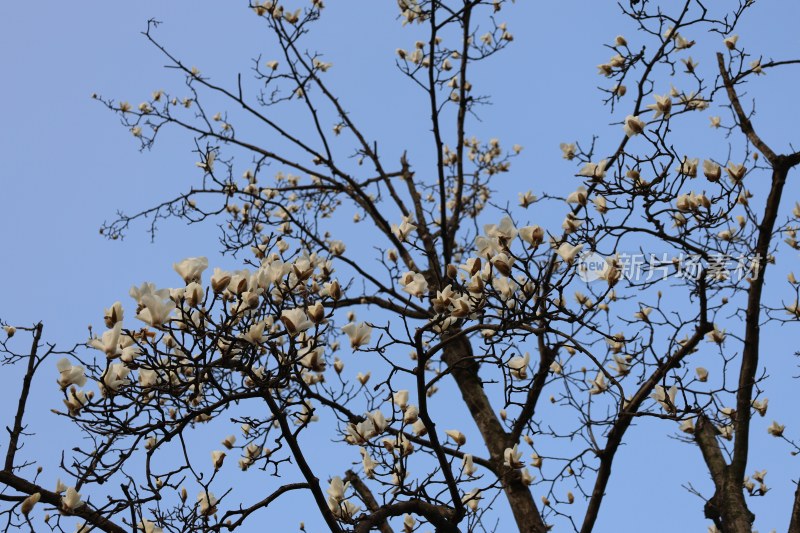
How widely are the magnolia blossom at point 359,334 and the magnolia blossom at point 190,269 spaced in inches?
21.6

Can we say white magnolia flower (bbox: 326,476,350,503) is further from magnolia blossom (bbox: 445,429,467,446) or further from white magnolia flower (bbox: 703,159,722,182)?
white magnolia flower (bbox: 703,159,722,182)

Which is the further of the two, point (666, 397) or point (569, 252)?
point (666, 397)

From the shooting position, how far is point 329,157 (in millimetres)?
6281

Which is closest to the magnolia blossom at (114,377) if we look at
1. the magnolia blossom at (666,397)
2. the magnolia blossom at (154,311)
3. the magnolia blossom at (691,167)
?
the magnolia blossom at (154,311)

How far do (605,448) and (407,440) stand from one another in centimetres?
130

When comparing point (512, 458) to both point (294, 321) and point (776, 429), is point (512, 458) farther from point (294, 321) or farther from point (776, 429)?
point (776, 429)

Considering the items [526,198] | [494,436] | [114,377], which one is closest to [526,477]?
[494,436]

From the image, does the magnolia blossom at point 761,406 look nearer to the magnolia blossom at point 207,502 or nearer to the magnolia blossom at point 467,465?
the magnolia blossom at point 467,465

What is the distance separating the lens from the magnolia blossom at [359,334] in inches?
101

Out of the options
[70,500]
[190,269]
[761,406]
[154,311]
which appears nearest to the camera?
[154,311]

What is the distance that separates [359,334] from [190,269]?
2.06 ft

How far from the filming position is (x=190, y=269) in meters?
2.38

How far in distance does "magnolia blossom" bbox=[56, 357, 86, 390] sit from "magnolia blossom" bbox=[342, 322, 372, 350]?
957 millimetres

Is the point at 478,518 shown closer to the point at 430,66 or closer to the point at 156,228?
→ the point at 430,66
